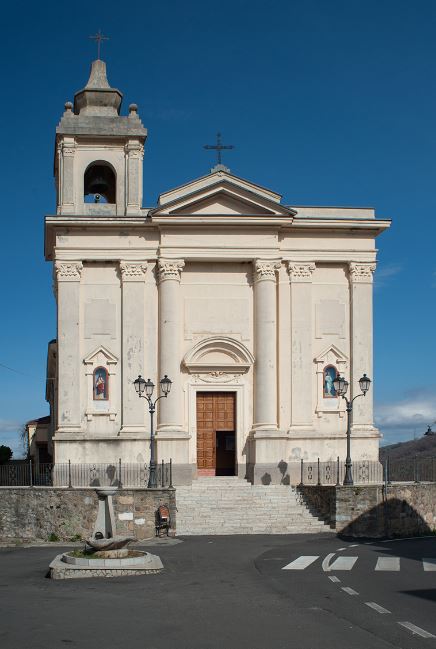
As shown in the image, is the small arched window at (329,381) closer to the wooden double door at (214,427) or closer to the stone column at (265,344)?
the stone column at (265,344)

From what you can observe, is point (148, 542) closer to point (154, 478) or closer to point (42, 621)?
point (154, 478)

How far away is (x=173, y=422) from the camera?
37.1 m

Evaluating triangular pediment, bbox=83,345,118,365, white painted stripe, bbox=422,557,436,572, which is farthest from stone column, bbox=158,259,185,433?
white painted stripe, bbox=422,557,436,572

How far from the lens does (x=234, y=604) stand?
1541 centimetres

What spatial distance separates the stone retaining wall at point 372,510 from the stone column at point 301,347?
22.8 feet

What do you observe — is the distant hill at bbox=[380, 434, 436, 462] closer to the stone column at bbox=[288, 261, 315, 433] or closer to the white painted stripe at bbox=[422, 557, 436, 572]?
the stone column at bbox=[288, 261, 315, 433]

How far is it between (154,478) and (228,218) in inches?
456

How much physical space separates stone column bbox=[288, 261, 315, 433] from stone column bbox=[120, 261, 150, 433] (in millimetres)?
5793

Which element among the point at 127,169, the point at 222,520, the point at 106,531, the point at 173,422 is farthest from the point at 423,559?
the point at 127,169

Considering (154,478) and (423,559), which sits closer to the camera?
(423,559)

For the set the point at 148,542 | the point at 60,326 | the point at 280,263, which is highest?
the point at 280,263

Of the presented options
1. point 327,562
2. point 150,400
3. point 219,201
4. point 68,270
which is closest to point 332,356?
point 219,201

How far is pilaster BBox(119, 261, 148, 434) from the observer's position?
1473 inches

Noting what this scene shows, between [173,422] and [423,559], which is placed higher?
[173,422]
